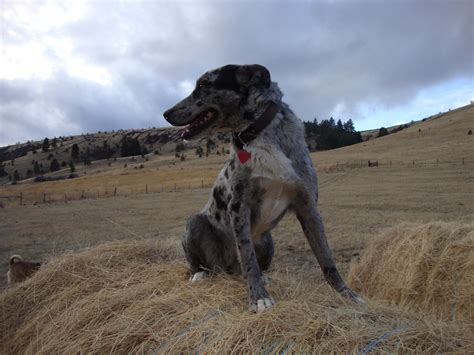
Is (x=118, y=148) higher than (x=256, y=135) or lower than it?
higher

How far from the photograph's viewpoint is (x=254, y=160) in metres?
3.76

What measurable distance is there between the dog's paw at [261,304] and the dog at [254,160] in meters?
0.09

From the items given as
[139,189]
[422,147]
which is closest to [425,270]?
[139,189]

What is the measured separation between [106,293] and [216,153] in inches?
2922

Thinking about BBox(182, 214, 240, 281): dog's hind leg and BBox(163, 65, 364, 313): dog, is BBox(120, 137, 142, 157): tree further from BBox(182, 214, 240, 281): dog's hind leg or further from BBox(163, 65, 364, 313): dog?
BBox(163, 65, 364, 313): dog

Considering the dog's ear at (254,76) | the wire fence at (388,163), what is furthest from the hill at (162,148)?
the wire fence at (388,163)

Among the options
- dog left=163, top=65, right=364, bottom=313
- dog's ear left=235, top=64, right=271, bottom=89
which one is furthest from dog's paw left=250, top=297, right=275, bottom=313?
dog's ear left=235, top=64, right=271, bottom=89

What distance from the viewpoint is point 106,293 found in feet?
13.2

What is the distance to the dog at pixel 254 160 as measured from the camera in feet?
12.3

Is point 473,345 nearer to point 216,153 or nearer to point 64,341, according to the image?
point 64,341

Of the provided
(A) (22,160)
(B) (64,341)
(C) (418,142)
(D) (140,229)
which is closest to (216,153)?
(C) (418,142)

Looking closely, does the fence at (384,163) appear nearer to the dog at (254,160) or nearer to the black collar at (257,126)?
the dog at (254,160)

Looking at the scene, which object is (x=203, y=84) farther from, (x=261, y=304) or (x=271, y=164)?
(x=261, y=304)

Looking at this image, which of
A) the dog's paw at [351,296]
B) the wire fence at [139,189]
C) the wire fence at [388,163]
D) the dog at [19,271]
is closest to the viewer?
the dog's paw at [351,296]
